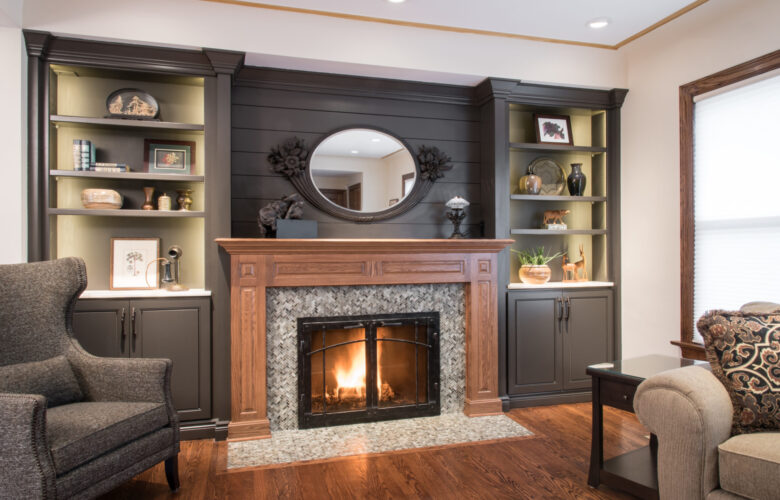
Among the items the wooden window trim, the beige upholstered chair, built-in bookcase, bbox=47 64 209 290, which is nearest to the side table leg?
the beige upholstered chair

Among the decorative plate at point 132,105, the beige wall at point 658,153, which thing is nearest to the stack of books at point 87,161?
the decorative plate at point 132,105

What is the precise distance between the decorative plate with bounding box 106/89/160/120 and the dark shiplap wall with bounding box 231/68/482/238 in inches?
20.6

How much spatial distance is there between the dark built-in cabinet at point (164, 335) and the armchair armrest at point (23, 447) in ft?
4.27

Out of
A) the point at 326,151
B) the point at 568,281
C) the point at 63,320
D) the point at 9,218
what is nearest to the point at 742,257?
the point at 568,281

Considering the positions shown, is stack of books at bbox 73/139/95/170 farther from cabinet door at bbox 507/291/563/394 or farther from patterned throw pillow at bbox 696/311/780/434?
patterned throw pillow at bbox 696/311/780/434

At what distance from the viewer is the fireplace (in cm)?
332

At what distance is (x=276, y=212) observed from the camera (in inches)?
127

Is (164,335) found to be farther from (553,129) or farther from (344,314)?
(553,129)

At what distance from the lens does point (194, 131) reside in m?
3.43

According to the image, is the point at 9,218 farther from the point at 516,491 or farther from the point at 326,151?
the point at 516,491

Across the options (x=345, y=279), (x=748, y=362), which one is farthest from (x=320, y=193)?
(x=748, y=362)

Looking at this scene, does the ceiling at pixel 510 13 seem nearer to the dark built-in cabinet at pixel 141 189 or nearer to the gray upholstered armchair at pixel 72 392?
the dark built-in cabinet at pixel 141 189

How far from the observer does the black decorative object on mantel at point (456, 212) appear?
3.59 metres

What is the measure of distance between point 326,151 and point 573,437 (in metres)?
2.56
